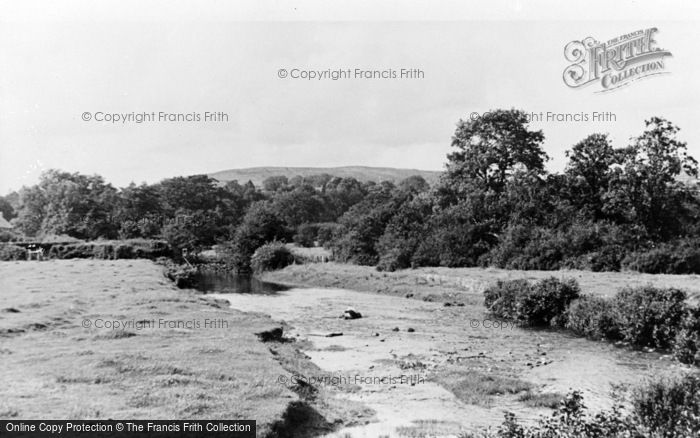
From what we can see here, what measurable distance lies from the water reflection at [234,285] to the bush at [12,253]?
1403 centimetres

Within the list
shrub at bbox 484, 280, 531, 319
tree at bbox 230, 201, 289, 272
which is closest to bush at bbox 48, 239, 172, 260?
tree at bbox 230, 201, 289, 272

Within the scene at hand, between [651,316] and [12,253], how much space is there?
45.3 meters

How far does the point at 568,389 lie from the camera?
51.4 feet

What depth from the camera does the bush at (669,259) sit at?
113ft

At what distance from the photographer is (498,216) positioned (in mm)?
51562

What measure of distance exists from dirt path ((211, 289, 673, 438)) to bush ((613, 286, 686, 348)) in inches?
49.0

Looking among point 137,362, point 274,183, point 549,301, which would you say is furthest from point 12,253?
point 274,183

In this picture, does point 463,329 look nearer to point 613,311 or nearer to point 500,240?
point 613,311

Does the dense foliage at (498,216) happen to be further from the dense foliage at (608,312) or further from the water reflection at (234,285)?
the dense foliage at (608,312)

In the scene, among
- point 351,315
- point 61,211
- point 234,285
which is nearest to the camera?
point 351,315

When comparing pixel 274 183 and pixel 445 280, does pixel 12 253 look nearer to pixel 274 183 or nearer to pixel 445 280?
pixel 445 280

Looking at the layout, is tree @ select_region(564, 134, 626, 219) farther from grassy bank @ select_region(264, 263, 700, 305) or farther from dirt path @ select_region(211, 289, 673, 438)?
dirt path @ select_region(211, 289, 673, 438)

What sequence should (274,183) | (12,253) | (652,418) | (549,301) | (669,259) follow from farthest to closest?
(274,183)
(12,253)
(669,259)
(549,301)
(652,418)

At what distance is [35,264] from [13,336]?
26096 mm
